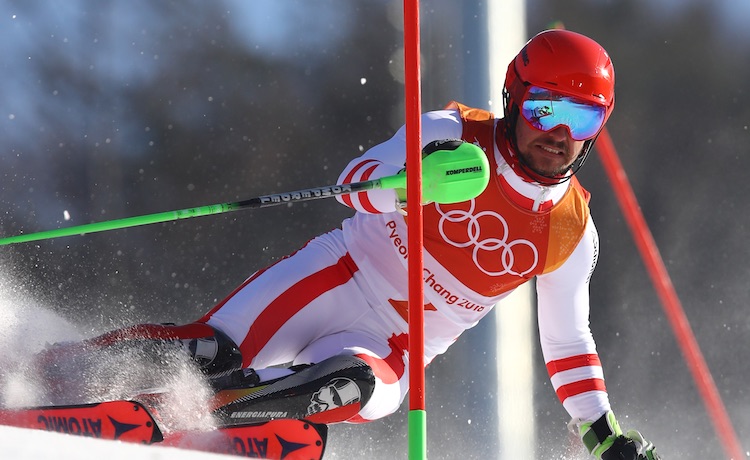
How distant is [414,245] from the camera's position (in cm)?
156

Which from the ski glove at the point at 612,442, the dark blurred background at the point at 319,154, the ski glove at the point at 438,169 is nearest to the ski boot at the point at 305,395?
the ski glove at the point at 438,169

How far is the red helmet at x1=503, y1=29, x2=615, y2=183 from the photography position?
2.15 m

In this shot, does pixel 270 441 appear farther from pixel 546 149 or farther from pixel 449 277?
pixel 546 149

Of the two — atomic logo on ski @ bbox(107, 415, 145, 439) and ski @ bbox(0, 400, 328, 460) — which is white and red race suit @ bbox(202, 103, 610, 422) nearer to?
ski @ bbox(0, 400, 328, 460)

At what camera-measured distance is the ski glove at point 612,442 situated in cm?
218

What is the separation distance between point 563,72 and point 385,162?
0.47 meters

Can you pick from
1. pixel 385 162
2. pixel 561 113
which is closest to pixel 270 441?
pixel 385 162

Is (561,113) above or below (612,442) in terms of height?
above

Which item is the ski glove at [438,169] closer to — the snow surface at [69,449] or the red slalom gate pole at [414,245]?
the red slalom gate pole at [414,245]

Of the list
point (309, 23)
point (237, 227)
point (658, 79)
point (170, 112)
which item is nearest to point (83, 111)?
point (170, 112)

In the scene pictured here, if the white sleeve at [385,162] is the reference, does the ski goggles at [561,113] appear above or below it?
below

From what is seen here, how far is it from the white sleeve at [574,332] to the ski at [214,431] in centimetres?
79

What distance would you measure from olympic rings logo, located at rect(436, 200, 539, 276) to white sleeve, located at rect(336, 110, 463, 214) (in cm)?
19

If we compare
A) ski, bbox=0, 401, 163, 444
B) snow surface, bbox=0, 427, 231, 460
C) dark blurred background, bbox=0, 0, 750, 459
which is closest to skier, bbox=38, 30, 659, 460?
ski, bbox=0, 401, 163, 444
